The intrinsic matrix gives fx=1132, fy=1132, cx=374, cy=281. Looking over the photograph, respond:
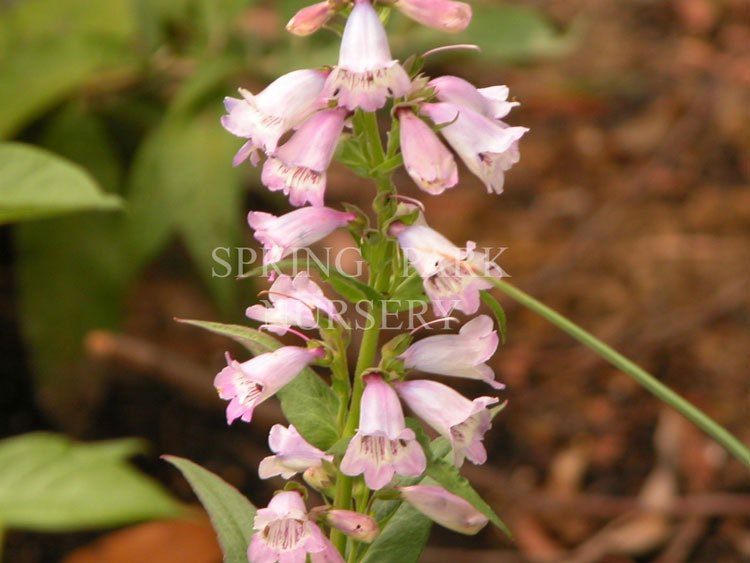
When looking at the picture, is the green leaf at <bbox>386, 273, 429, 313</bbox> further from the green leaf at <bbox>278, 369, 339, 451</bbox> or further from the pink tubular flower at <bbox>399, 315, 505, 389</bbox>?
the green leaf at <bbox>278, 369, 339, 451</bbox>

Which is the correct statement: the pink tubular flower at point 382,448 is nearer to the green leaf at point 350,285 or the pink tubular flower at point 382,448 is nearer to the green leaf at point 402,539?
the green leaf at point 350,285

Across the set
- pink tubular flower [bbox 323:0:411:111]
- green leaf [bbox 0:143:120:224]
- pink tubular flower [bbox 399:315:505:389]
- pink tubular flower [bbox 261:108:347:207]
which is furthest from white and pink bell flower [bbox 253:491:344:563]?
green leaf [bbox 0:143:120:224]

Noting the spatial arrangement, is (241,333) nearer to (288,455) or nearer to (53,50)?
(288,455)

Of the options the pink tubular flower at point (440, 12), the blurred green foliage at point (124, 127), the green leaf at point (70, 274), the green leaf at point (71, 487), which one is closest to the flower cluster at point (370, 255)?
the pink tubular flower at point (440, 12)

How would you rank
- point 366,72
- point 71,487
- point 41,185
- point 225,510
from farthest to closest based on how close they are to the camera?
point 71,487 < point 41,185 < point 225,510 < point 366,72

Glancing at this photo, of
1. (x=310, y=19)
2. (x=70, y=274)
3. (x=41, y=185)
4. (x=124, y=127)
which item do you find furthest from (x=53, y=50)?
(x=310, y=19)

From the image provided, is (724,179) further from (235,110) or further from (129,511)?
(235,110)

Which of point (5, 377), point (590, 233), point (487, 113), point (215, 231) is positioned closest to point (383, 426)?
point (487, 113)
